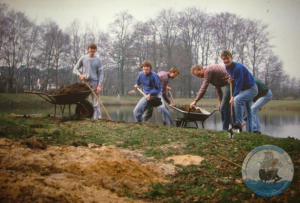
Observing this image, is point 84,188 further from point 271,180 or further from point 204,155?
point 204,155

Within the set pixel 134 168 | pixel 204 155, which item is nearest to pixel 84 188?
pixel 134 168

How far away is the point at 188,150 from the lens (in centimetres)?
378

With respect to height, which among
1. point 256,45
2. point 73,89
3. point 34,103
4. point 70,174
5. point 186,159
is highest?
point 256,45

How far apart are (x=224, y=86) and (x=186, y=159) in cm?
358

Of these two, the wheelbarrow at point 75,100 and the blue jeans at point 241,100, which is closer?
the blue jeans at point 241,100

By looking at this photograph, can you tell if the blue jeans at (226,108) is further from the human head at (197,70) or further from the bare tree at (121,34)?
the bare tree at (121,34)

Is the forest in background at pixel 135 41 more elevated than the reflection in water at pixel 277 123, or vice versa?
the forest in background at pixel 135 41

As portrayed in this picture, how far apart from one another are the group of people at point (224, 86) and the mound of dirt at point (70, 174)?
9.01 ft

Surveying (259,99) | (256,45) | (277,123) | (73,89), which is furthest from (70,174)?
(277,123)

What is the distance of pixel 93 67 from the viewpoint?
23.3ft

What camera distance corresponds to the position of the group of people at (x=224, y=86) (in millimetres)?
5168

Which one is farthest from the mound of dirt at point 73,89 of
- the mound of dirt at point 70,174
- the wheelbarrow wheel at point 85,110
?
the mound of dirt at point 70,174

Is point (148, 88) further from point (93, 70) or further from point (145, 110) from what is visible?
point (93, 70)

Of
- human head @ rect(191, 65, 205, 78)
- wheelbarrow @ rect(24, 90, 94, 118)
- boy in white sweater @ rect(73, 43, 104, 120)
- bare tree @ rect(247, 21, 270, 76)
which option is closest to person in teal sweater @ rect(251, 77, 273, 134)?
bare tree @ rect(247, 21, 270, 76)
